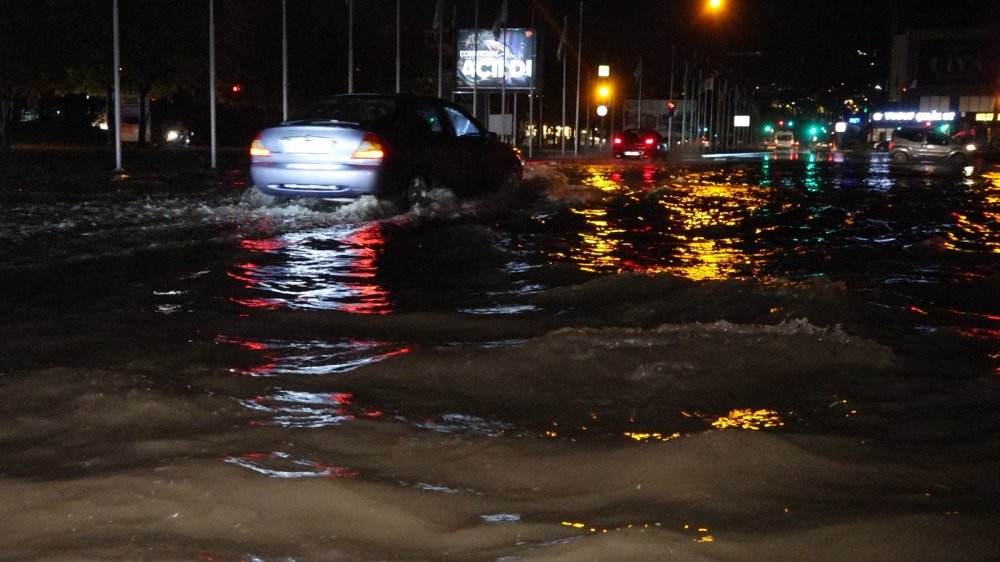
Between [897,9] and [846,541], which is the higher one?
[897,9]

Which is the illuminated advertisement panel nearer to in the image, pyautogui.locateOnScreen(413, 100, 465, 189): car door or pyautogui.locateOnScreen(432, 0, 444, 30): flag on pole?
pyautogui.locateOnScreen(432, 0, 444, 30): flag on pole

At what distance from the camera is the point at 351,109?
14492mm

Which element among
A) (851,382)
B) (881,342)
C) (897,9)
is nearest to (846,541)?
→ (851,382)

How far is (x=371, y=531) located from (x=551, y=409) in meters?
1.72

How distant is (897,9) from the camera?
105 meters

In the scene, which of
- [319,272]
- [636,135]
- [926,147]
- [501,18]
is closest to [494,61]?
[501,18]

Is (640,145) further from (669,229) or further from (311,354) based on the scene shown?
(311,354)

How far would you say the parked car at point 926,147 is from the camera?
45.2 m

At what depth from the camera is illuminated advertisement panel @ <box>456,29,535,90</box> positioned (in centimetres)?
5419

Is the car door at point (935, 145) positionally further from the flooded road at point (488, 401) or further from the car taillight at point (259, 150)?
the car taillight at point (259, 150)

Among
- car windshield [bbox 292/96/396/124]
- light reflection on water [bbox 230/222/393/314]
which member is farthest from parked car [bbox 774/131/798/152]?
light reflection on water [bbox 230/222/393/314]

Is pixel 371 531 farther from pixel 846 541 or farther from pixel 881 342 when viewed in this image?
pixel 881 342

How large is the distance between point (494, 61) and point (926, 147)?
19652mm

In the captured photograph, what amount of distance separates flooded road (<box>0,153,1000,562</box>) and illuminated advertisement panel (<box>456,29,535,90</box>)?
44066mm
